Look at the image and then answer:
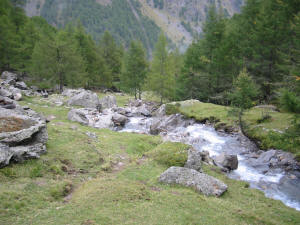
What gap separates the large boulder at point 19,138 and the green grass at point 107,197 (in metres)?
0.56

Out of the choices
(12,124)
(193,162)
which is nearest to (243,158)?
(193,162)

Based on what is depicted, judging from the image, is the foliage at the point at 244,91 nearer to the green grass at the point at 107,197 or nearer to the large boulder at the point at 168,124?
the large boulder at the point at 168,124

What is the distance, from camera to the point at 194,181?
13.1 meters

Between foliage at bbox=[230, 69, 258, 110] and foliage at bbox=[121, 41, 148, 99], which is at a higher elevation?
foliage at bbox=[121, 41, 148, 99]

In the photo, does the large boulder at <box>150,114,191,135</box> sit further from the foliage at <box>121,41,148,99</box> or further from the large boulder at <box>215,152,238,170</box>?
the foliage at <box>121,41,148,99</box>

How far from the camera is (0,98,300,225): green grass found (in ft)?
30.2

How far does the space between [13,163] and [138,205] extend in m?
8.07

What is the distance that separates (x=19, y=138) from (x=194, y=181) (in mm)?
11437

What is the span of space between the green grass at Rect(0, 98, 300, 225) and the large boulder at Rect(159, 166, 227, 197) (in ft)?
1.45

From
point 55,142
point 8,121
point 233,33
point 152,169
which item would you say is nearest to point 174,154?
point 152,169

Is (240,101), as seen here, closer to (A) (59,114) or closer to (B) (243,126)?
(B) (243,126)

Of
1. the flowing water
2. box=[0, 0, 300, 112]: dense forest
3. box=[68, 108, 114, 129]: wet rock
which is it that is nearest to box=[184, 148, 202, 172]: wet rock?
the flowing water

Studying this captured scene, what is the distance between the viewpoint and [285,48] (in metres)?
33.4

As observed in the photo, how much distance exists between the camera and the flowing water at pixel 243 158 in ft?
51.9
